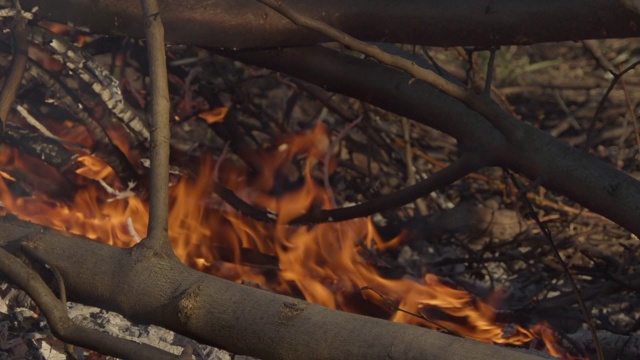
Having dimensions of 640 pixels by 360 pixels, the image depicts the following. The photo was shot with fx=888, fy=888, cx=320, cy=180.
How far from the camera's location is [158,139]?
213 cm

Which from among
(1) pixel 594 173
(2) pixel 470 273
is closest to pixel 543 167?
(1) pixel 594 173

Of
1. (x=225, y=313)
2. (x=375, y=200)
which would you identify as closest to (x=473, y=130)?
(x=375, y=200)

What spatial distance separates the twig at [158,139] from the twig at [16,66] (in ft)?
1.77

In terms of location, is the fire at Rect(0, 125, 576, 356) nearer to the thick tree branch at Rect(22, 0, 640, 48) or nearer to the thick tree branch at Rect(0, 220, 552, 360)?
the thick tree branch at Rect(22, 0, 640, 48)

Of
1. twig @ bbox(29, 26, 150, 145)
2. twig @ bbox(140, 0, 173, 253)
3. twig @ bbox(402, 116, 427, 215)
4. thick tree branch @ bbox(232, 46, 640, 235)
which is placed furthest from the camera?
twig @ bbox(402, 116, 427, 215)

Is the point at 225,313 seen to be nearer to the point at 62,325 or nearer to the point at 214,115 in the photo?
the point at 62,325

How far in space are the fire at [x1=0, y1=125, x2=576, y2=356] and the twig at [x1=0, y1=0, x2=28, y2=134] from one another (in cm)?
55

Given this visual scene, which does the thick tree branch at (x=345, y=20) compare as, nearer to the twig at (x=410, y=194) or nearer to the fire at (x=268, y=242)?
the twig at (x=410, y=194)

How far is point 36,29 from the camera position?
Answer: 287cm

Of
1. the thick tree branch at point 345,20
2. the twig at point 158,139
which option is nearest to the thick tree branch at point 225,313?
the twig at point 158,139

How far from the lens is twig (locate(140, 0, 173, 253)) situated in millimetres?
2043

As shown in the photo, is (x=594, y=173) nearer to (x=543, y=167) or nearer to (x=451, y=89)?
(x=543, y=167)

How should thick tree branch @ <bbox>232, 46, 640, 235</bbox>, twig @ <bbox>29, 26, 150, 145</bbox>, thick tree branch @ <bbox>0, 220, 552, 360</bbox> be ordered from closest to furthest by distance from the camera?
thick tree branch @ <bbox>0, 220, 552, 360</bbox>, thick tree branch @ <bbox>232, 46, 640, 235</bbox>, twig @ <bbox>29, 26, 150, 145</bbox>

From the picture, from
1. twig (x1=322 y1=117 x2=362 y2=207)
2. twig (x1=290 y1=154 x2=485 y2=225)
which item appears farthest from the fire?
twig (x1=290 y1=154 x2=485 y2=225)
